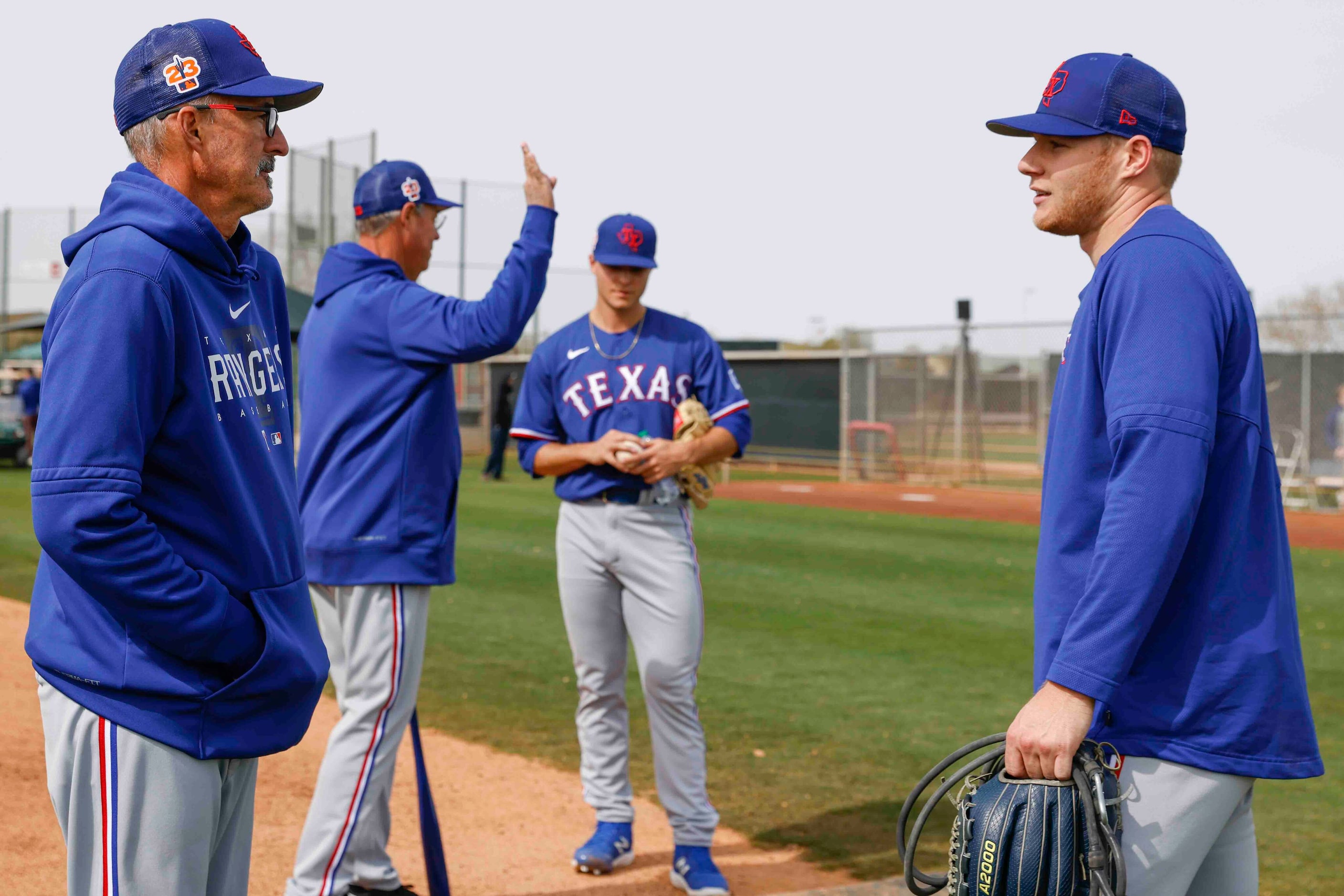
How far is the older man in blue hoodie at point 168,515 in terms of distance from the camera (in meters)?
2.11

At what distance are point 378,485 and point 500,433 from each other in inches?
790

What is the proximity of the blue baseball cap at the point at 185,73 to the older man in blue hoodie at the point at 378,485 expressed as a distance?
146 cm

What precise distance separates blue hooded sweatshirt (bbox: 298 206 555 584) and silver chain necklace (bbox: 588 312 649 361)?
92 centimetres

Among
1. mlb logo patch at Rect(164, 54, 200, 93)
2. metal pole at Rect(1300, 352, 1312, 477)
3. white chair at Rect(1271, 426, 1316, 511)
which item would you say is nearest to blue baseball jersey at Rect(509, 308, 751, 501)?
mlb logo patch at Rect(164, 54, 200, 93)

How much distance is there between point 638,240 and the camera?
490 centimetres

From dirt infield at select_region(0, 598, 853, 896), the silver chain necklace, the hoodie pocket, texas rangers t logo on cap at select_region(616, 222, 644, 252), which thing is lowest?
dirt infield at select_region(0, 598, 853, 896)

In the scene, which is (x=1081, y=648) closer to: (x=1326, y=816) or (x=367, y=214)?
(x=367, y=214)

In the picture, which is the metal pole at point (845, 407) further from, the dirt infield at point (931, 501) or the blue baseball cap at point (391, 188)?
the blue baseball cap at point (391, 188)

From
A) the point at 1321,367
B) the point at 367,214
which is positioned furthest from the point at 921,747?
the point at 1321,367

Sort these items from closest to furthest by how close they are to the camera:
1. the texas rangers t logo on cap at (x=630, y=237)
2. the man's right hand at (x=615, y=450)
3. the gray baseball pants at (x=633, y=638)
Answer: the gray baseball pants at (x=633, y=638), the man's right hand at (x=615, y=450), the texas rangers t logo on cap at (x=630, y=237)

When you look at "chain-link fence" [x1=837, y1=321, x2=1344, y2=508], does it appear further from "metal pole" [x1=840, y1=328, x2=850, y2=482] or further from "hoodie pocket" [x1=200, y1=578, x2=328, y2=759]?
"hoodie pocket" [x1=200, y1=578, x2=328, y2=759]

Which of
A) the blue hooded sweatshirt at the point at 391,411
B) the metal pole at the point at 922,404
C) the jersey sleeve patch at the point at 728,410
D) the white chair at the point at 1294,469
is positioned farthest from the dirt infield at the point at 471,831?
the metal pole at the point at 922,404

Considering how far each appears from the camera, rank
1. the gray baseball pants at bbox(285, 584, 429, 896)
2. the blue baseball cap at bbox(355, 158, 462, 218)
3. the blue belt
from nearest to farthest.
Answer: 1. the gray baseball pants at bbox(285, 584, 429, 896)
2. the blue baseball cap at bbox(355, 158, 462, 218)
3. the blue belt

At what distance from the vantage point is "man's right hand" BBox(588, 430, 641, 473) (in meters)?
4.62
